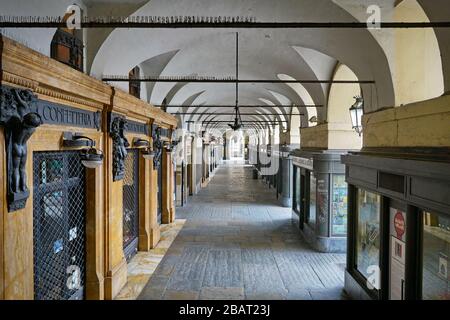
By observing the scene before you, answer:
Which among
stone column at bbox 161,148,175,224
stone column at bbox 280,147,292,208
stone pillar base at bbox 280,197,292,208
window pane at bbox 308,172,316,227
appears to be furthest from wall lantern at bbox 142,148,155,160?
stone pillar base at bbox 280,197,292,208

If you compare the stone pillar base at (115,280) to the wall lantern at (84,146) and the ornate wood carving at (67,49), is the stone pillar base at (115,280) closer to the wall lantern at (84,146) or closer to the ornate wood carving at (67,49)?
the wall lantern at (84,146)

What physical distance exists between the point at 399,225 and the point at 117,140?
15.2 ft

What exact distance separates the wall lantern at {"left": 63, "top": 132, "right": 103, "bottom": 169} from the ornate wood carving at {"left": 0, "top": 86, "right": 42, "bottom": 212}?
1.11 m

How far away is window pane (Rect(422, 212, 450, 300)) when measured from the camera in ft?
12.7

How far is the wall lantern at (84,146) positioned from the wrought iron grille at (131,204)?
3.09 meters

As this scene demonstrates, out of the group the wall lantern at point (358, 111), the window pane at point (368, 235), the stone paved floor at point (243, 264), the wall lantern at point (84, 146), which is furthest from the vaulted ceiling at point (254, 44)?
the stone paved floor at point (243, 264)

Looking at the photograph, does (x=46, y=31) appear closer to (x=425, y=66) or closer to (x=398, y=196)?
(x=398, y=196)

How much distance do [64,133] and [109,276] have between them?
110 inches

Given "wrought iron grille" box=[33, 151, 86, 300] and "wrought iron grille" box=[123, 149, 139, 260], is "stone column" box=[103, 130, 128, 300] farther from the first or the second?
"wrought iron grille" box=[123, 149, 139, 260]

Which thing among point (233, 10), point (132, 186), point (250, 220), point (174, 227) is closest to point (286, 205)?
point (250, 220)

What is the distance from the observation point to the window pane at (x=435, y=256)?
3.87 meters

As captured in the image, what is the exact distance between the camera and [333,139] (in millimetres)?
9922

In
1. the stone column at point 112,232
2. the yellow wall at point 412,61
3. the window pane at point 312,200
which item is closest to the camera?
the yellow wall at point 412,61

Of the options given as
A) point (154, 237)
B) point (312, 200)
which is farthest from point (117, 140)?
point (312, 200)
